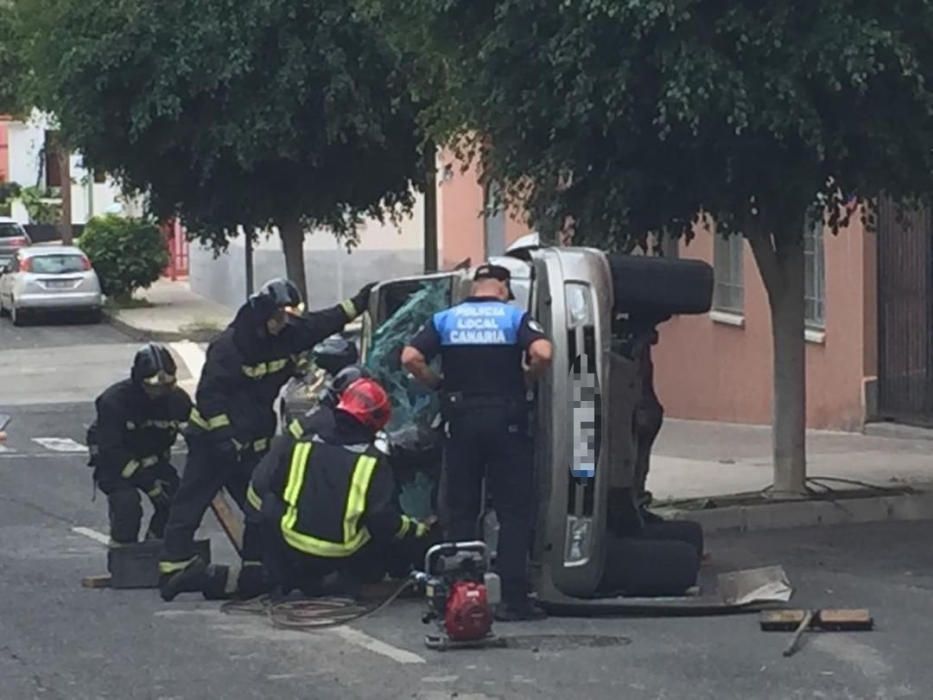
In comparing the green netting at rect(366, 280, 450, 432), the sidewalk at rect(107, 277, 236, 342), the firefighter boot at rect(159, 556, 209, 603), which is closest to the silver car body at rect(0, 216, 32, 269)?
the sidewalk at rect(107, 277, 236, 342)

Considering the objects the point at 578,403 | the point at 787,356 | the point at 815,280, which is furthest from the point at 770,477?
the point at 578,403

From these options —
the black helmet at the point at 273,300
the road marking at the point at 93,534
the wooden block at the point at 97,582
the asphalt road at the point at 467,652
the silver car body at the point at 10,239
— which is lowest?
the road marking at the point at 93,534

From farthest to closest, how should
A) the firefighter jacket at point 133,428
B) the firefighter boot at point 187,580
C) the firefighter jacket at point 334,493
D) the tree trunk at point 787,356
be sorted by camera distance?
the tree trunk at point 787,356 < the firefighter jacket at point 133,428 < the firefighter boot at point 187,580 < the firefighter jacket at point 334,493

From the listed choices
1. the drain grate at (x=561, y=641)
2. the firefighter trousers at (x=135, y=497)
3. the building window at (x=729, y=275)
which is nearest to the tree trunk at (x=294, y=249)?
the building window at (x=729, y=275)

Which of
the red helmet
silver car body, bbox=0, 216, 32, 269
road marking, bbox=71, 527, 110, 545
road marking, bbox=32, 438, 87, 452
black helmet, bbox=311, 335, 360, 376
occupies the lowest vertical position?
road marking, bbox=32, 438, 87, 452

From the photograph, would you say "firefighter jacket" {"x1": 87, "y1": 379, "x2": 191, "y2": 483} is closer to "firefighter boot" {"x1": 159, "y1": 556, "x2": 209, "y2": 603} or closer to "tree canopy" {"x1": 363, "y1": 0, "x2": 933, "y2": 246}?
"firefighter boot" {"x1": 159, "y1": 556, "x2": 209, "y2": 603}

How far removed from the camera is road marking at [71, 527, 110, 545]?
13.7 meters

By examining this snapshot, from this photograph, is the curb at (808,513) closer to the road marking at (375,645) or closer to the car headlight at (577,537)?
the car headlight at (577,537)

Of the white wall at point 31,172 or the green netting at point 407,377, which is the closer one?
the green netting at point 407,377

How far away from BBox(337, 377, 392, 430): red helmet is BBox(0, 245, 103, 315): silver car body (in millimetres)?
28269

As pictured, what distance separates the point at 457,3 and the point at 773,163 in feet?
7.07

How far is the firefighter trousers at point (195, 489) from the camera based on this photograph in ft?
35.6

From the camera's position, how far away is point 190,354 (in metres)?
30.6

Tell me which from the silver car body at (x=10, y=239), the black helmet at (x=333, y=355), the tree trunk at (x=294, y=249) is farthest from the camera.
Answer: the silver car body at (x=10, y=239)
